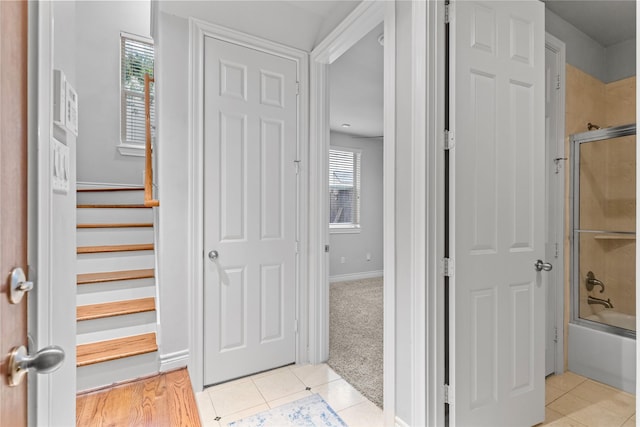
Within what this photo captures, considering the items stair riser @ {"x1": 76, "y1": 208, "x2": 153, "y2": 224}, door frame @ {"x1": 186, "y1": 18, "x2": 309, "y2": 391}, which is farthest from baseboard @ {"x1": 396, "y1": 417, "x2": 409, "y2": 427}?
stair riser @ {"x1": 76, "y1": 208, "x2": 153, "y2": 224}

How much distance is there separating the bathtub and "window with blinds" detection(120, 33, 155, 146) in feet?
16.8

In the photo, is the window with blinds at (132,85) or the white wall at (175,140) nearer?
the white wall at (175,140)

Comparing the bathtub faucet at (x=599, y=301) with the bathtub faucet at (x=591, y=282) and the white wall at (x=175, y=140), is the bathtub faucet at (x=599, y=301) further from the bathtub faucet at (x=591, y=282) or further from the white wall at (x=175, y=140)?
the white wall at (x=175, y=140)

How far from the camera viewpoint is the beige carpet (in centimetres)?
220

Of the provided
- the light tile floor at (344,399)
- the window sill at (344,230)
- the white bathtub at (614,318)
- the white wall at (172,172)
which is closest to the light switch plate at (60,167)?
the white wall at (172,172)

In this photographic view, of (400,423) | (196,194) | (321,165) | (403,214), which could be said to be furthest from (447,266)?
(196,194)

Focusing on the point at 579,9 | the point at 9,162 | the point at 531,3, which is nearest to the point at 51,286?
the point at 9,162

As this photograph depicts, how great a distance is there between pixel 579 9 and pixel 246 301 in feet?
10.4

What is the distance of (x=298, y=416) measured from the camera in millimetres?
1808

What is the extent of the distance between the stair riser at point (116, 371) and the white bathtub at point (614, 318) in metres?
3.14

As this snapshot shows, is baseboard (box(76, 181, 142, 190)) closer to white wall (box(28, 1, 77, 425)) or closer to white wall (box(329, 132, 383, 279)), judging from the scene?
white wall (box(329, 132, 383, 279))

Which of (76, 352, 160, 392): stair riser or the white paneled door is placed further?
the white paneled door

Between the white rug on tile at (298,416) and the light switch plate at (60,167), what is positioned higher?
the light switch plate at (60,167)

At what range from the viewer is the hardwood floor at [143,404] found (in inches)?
65.1
